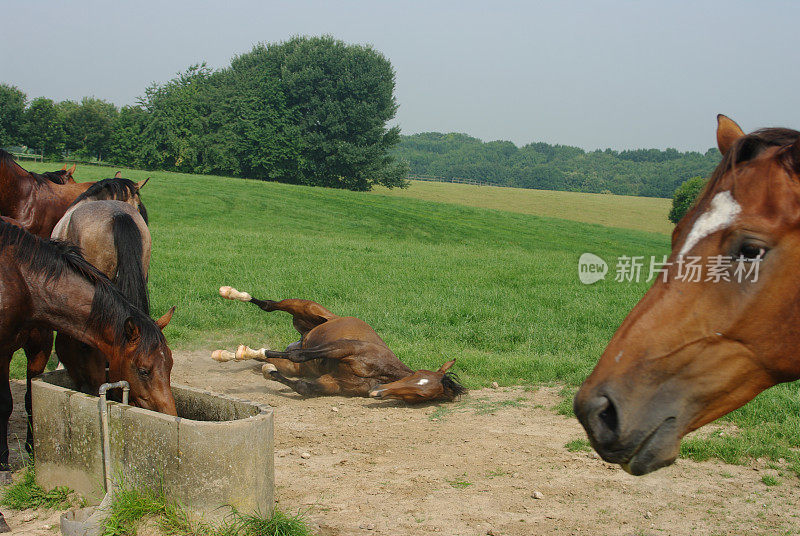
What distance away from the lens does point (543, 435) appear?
17.5 ft

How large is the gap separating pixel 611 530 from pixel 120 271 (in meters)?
4.56

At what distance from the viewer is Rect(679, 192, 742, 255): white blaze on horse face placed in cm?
182

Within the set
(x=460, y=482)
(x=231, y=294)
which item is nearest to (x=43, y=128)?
(x=231, y=294)

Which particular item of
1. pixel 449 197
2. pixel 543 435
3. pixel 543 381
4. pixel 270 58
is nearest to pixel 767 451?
pixel 543 435

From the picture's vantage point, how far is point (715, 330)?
183cm

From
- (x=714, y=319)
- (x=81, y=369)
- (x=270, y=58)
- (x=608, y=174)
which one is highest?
(x=270, y=58)

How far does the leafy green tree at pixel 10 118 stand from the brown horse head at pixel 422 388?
185 feet

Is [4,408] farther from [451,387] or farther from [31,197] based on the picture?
[31,197]

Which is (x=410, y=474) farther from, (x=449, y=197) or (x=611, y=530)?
(x=449, y=197)

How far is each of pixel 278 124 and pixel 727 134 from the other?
4778cm

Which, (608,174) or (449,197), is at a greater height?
(608,174)

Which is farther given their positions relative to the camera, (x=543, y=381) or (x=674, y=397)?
(x=543, y=381)

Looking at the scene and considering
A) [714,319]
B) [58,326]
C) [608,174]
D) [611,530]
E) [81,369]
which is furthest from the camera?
[608,174]

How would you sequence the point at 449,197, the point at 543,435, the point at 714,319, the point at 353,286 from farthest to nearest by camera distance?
1. the point at 449,197
2. the point at 353,286
3. the point at 543,435
4. the point at 714,319
